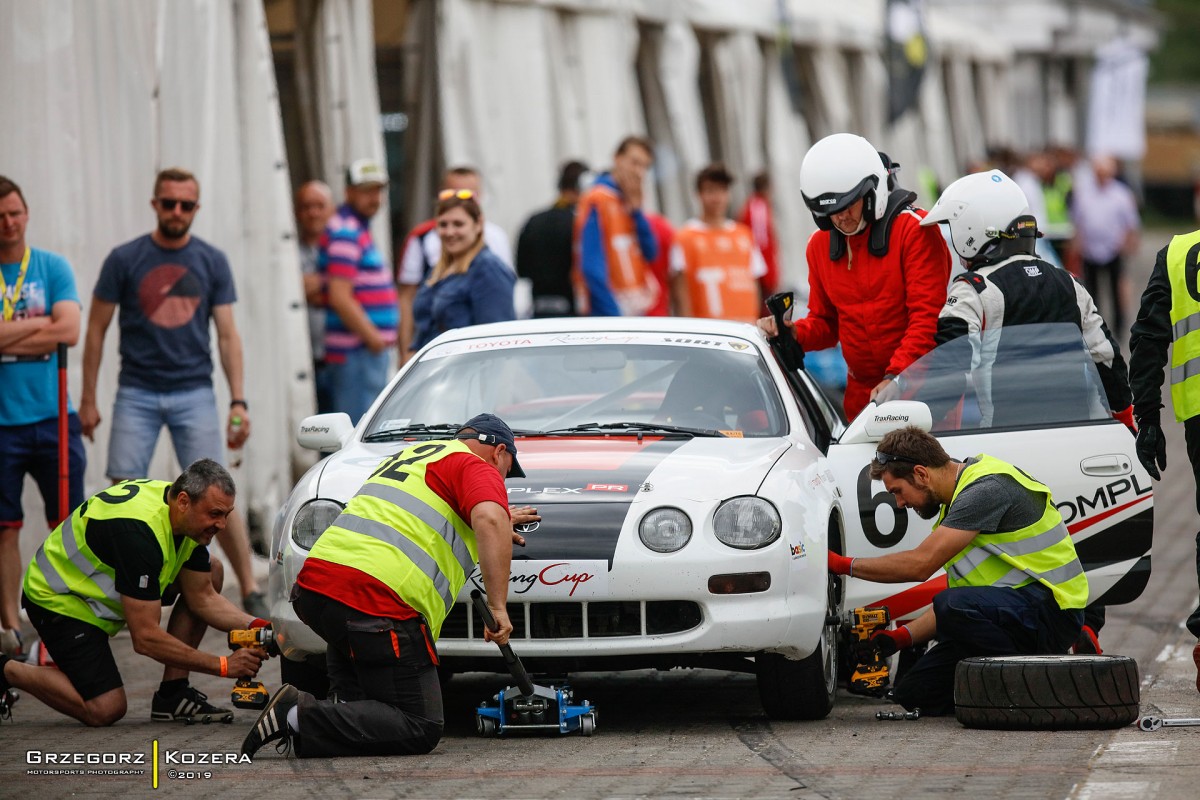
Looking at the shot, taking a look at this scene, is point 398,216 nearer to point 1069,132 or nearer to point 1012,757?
point 1012,757

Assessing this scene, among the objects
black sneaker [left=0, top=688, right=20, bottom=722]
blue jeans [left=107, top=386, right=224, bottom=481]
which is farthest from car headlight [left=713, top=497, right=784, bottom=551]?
blue jeans [left=107, top=386, right=224, bottom=481]

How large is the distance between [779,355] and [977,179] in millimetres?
1120

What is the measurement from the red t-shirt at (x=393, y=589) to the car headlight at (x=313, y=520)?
16.1 inches

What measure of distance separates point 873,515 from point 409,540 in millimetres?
2064

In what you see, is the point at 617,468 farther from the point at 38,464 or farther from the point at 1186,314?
the point at 38,464

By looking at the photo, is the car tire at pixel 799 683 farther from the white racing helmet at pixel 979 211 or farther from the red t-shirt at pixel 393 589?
the white racing helmet at pixel 979 211

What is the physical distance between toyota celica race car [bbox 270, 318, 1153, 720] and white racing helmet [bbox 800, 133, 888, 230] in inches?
26.2

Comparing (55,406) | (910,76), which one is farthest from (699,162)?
(55,406)

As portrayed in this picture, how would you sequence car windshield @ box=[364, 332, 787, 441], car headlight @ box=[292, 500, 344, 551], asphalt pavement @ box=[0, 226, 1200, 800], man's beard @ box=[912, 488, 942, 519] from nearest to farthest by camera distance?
1. asphalt pavement @ box=[0, 226, 1200, 800]
2. car headlight @ box=[292, 500, 344, 551]
3. man's beard @ box=[912, 488, 942, 519]
4. car windshield @ box=[364, 332, 787, 441]

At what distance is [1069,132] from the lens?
49.5 metres

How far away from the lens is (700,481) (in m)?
7.03

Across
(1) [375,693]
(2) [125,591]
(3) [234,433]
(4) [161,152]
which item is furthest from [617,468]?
(4) [161,152]

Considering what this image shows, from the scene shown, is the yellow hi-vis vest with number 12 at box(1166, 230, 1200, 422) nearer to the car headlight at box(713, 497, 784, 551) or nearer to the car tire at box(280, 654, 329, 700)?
the car headlight at box(713, 497, 784, 551)

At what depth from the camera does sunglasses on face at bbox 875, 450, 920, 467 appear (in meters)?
7.25
